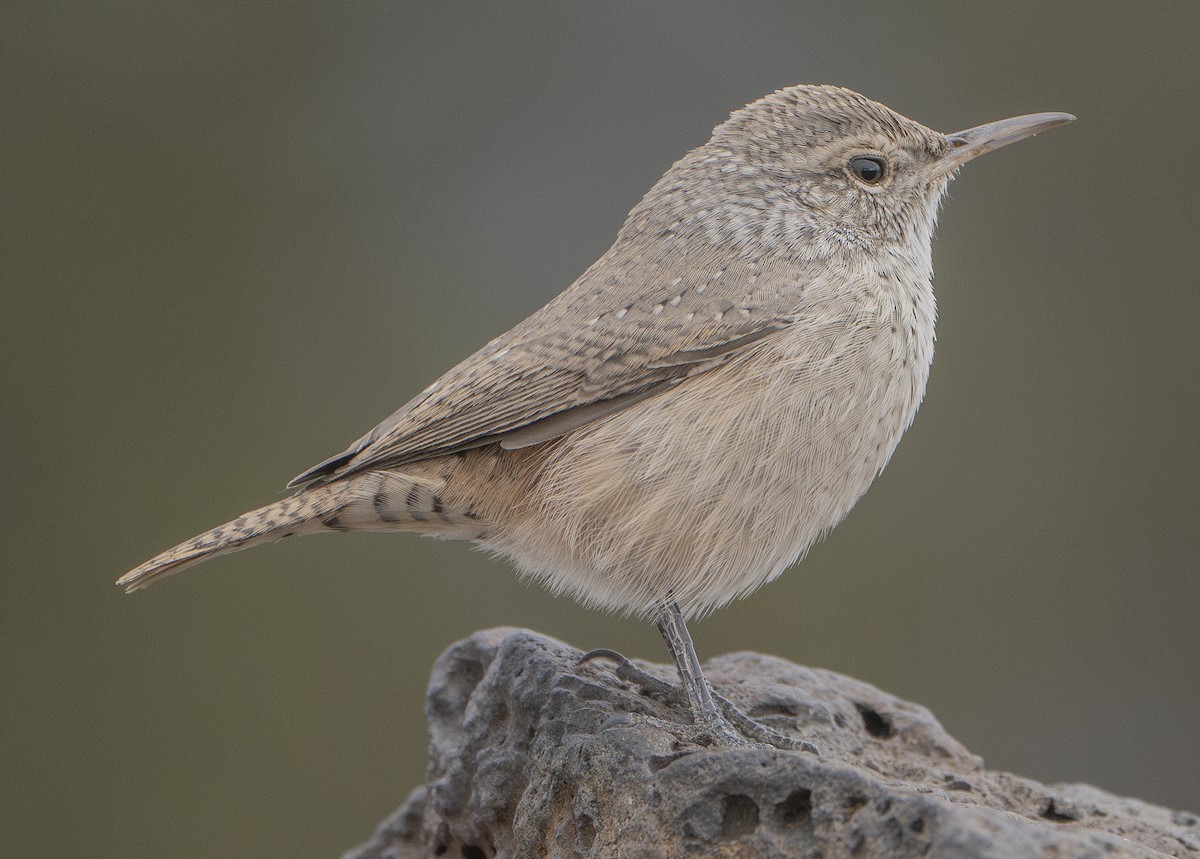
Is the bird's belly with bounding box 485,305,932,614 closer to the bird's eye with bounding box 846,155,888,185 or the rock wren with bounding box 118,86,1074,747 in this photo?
the rock wren with bounding box 118,86,1074,747

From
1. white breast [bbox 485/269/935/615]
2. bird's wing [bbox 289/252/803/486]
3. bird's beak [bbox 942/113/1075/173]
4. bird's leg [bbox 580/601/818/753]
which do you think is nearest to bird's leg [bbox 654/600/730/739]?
bird's leg [bbox 580/601/818/753]

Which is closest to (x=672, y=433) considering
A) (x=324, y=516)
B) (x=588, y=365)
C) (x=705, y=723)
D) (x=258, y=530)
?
(x=588, y=365)

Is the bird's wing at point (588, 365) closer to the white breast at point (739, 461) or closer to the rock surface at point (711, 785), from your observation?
the white breast at point (739, 461)

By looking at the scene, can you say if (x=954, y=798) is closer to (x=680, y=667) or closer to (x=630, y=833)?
(x=680, y=667)

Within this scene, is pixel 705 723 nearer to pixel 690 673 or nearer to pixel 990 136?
pixel 690 673

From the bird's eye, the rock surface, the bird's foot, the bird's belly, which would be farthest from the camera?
the bird's eye

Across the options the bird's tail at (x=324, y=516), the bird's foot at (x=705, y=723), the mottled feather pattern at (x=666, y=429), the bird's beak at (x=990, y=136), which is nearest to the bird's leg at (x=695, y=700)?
the bird's foot at (x=705, y=723)
